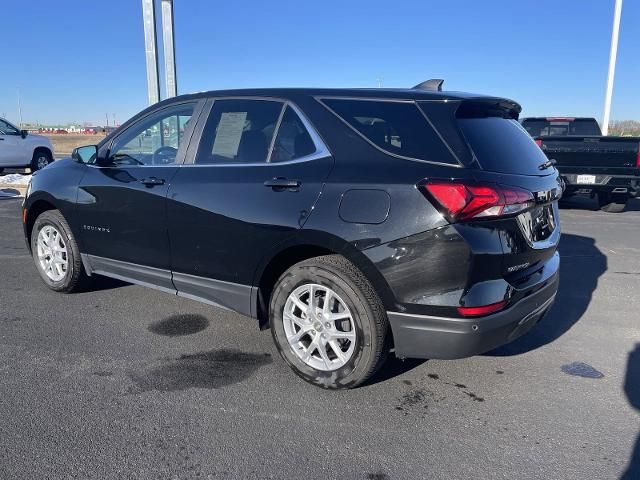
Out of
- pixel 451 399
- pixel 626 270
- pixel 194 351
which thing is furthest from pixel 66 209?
pixel 626 270

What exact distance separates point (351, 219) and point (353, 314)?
0.56 metres

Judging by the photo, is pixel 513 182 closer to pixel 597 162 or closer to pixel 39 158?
pixel 597 162

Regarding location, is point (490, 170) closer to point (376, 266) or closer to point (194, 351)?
point (376, 266)

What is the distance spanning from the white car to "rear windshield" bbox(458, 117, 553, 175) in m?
14.4

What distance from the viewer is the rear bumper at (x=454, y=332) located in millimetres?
2723

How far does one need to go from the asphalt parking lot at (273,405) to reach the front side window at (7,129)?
11868 millimetres

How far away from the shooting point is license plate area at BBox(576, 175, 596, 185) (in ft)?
30.0

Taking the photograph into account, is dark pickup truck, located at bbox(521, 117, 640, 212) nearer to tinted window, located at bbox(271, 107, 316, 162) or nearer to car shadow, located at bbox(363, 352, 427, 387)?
car shadow, located at bbox(363, 352, 427, 387)

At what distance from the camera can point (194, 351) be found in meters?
3.71

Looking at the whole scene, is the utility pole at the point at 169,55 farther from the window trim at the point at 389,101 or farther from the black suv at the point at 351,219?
the window trim at the point at 389,101

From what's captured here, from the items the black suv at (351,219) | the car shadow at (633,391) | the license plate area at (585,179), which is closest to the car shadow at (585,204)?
the license plate area at (585,179)

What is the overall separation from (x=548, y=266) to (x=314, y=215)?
1.54 meters

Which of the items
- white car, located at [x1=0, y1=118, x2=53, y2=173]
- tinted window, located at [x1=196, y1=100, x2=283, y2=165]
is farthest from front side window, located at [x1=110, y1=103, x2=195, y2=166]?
white car, located at [x1=0, y1=118, x2=53, y2=173]

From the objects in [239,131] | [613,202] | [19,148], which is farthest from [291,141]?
[19,148]
